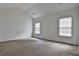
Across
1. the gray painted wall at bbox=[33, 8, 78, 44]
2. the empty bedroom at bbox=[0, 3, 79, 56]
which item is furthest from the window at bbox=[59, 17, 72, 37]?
the gray painted wall at bbox=[33, 8, 78, 44]

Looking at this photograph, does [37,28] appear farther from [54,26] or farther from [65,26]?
[65,26]

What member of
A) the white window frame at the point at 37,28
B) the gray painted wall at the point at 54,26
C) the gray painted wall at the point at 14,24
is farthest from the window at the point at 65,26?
the gray painted wall at the point at 14,24

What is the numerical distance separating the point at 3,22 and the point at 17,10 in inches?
73.8

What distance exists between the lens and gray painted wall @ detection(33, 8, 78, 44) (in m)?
5.81

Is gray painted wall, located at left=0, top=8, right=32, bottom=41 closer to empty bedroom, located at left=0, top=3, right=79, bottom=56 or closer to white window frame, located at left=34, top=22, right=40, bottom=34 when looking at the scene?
empty bedroom, located at left=0, top=3, right=79, bottom=56

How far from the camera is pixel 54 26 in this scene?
23.7 ft

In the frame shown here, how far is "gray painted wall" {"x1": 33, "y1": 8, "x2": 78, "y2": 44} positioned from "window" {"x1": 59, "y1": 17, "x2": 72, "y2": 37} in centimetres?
27

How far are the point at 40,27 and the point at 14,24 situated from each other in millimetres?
2341

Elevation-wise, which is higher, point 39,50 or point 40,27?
point 40,27

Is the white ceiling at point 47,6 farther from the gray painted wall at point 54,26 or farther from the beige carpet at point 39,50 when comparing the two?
the beige carpet at point 39,50

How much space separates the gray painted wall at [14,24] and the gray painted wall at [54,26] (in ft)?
3.62

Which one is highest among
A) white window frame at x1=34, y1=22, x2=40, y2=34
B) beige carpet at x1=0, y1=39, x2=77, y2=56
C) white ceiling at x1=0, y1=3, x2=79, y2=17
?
white ceiling at x1=0, y1=3, x2=79, y2=17

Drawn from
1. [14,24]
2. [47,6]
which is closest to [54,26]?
[47,6]

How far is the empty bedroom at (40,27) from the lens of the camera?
18.0ft
